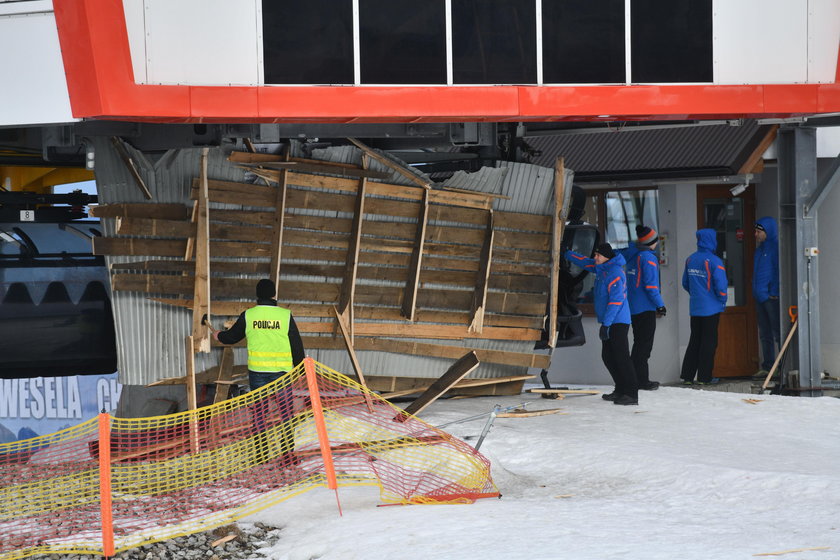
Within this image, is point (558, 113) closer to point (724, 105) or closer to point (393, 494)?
point (724, 105)

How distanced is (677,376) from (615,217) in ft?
8.21

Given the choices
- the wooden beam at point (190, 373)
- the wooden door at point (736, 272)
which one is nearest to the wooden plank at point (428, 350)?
the wooden beam at point (190, 373)

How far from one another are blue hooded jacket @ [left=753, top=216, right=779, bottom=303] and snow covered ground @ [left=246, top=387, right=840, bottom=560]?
7.47 ft

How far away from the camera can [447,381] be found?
1080 cm

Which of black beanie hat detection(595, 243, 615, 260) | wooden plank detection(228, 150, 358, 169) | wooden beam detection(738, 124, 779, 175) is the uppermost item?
wooden beam detection(738, 124, 779, 175)

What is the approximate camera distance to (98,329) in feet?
42.4

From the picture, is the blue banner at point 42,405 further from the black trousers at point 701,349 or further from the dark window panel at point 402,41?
the black trousers at point 701,349

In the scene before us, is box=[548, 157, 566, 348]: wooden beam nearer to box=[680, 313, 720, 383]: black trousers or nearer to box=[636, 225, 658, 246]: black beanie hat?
box=[636, 225, 658, 246]: black beanie hat

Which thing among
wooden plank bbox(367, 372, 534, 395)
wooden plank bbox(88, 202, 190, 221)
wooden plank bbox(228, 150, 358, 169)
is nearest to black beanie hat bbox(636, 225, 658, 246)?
wooden plank bbox(367, 372, 534, 395)

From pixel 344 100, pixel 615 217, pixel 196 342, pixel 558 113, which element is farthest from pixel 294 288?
pixel 615 217

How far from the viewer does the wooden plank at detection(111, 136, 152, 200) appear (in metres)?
11.2

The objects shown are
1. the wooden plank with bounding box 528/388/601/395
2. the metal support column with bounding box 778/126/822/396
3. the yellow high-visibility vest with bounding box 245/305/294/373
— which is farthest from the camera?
the metal support column with bounding box 778/126/822/396

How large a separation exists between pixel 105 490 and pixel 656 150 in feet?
33.2

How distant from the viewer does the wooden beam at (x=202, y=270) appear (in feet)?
37.2
